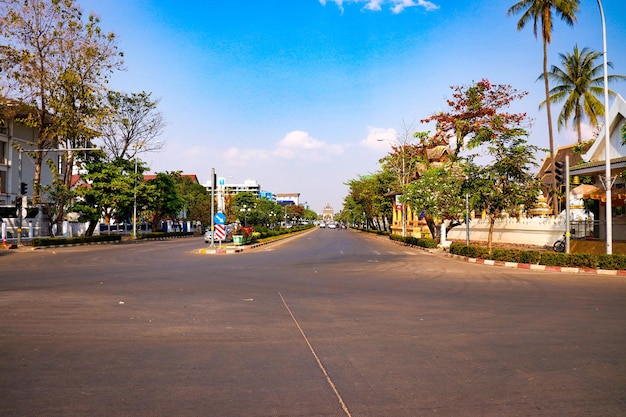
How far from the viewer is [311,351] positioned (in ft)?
21.8

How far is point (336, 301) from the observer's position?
11055 millimetres

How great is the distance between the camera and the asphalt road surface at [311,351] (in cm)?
470

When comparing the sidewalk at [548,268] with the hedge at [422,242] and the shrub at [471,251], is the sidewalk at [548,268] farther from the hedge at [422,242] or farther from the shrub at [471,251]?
the hedge at [422,242]

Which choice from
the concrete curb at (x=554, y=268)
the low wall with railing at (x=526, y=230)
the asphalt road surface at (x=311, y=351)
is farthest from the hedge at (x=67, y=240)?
the low wall with railing at (x=526, y=230)

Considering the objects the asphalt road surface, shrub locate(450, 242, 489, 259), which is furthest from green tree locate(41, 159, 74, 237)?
shrub locate(450, 242, 489, 259)

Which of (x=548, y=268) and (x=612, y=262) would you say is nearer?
(x=612, y=262)

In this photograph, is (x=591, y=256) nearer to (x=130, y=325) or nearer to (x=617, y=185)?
(x=617, y=185)

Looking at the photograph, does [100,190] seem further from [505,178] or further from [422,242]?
[505,178]

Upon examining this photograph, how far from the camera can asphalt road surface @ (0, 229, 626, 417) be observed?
4.70 meters

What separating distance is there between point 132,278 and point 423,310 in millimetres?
9691

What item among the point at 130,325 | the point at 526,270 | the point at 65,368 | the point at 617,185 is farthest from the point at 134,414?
the point at 617,185

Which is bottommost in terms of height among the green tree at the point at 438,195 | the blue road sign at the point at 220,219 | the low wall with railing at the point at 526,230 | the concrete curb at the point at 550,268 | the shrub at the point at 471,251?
the concrete curb at the point at 550,268

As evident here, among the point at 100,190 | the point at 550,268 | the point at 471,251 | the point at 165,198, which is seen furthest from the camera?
the point at 165,198

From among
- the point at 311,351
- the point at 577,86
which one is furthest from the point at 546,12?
the point at 311,351
